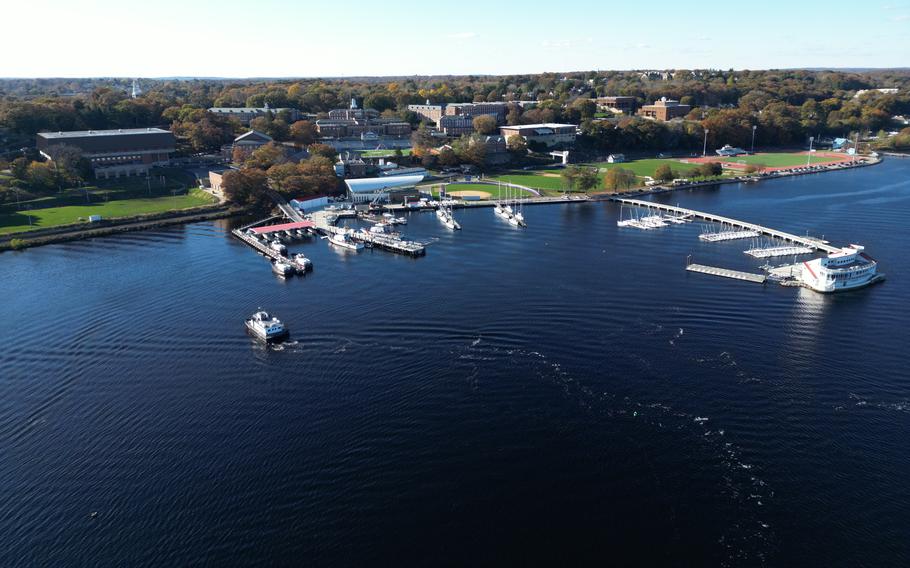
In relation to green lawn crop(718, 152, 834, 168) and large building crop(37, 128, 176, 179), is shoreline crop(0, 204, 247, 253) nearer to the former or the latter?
large building crop(37, 128, 176, 179)

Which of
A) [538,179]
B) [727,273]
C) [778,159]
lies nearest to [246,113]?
[538,179]

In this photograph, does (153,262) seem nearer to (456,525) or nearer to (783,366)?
(456,525)

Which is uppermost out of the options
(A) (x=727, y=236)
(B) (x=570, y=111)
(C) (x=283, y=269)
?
(B) (x=570, y=111)

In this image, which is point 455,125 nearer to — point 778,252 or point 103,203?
point 103,203

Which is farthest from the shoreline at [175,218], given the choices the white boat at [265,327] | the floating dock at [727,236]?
the white boat at [265,327]

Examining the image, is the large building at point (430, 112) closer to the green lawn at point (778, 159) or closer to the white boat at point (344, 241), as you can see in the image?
the green lawn at point (778, 159)

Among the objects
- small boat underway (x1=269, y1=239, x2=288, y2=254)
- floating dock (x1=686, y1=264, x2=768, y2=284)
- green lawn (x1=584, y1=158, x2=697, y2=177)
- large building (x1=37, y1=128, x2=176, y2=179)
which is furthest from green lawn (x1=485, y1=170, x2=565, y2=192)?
large building (x1=37, y1=128, x2=176, y2=179)
